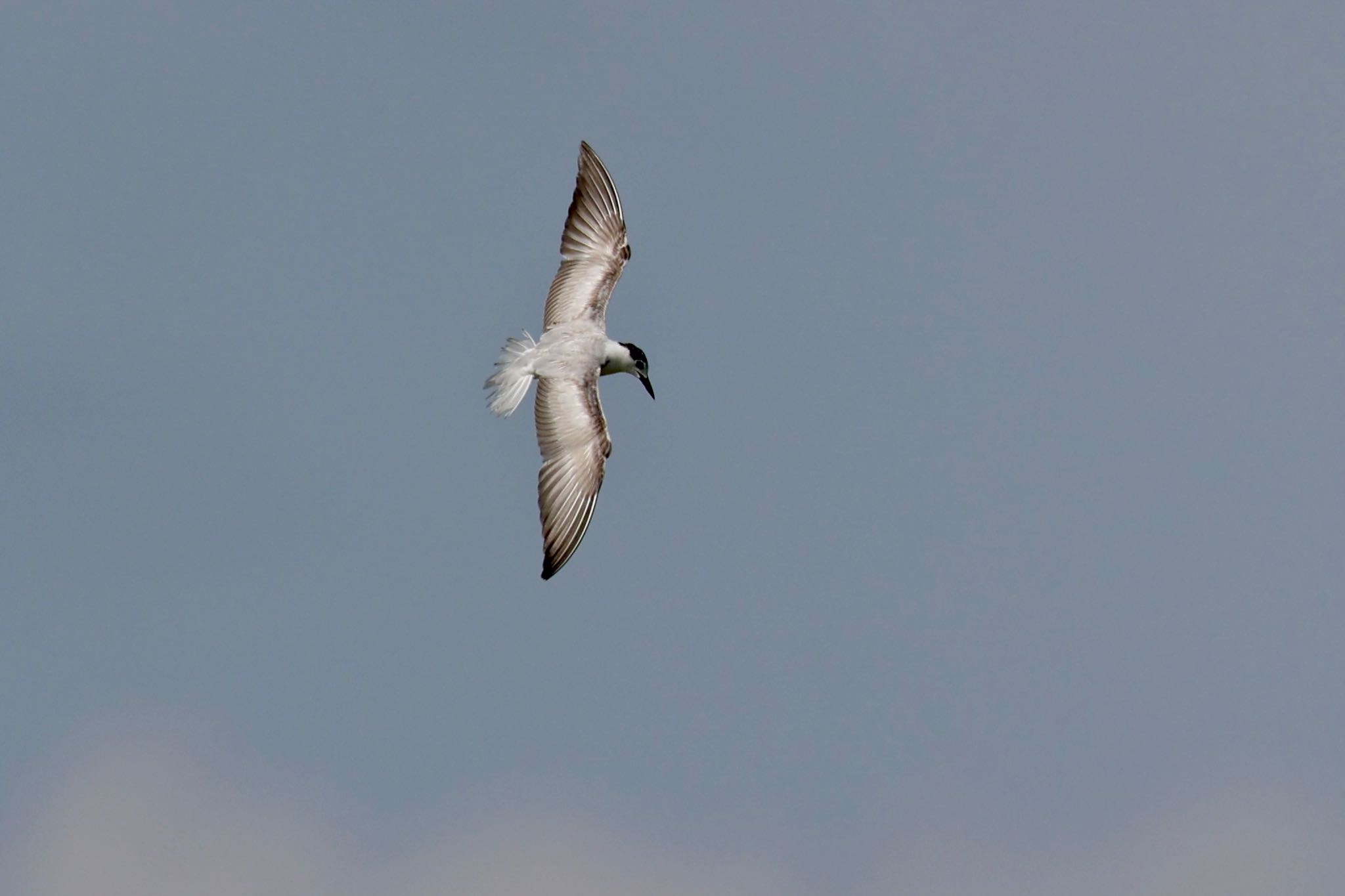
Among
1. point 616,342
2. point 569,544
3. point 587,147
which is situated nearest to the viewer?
point 569,544

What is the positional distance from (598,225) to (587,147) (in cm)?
189

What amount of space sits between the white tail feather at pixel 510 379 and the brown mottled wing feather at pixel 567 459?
60cm

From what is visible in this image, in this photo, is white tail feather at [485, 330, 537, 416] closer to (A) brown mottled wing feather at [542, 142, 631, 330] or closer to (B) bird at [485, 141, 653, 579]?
(B) bird at [485, 141, 653, 579]

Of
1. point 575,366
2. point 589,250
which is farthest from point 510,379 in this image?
point 589,250

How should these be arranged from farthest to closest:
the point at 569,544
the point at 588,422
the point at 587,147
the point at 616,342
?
the point at 587,147
the point at 616,342
the point at 588,422
the point at 569,544

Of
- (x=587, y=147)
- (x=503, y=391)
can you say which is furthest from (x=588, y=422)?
(x=587, y=147)

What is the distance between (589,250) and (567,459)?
27.0 feet

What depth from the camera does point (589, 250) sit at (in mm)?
46188

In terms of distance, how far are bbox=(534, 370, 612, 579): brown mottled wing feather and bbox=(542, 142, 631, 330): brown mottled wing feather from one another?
12.2ft

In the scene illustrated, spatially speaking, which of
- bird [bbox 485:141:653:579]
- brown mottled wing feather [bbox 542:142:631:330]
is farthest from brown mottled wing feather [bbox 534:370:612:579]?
brown mottled wing feather [bbox 542:142:631:330]

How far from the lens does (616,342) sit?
43.0 m

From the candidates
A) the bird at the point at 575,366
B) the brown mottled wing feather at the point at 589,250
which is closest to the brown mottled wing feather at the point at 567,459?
the bird at the point at 575,366

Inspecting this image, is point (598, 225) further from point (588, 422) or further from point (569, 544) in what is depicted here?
point (569, 544)

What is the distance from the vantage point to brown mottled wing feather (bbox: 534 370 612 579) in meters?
Answer: 38.1
